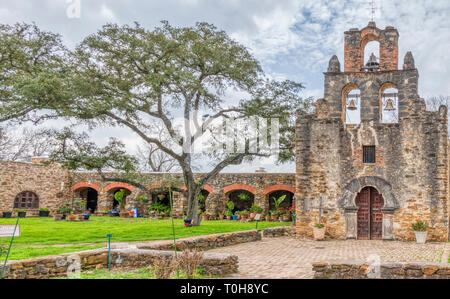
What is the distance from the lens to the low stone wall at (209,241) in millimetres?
10030

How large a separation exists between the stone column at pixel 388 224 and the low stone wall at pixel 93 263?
8479 mm

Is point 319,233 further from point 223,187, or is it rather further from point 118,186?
point 118,186

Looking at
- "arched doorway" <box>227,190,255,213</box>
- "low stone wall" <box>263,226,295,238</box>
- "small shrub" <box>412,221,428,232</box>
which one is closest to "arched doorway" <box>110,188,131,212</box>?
"arched doorway" <box>227,190,255,213</box>

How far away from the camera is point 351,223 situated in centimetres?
1472

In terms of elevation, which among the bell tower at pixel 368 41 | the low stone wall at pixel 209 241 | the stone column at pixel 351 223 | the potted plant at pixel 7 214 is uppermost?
the bell tower at pixel 368 41

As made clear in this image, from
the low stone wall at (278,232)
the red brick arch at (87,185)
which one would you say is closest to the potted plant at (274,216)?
the low stone wall at (278,232)

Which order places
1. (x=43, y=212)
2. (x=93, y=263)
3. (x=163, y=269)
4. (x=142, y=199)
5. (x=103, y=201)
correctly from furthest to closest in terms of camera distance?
(x=103, y=201)
(x=142, y=199)
(x=43, y=212)
(x=93, y=263)
(x=163, y=269)

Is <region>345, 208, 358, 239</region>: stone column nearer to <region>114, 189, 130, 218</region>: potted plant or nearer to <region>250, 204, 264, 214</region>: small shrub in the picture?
<region>250, 204, 264, 214</region>: small shrub

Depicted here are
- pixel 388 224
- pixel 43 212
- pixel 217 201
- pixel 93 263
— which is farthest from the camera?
pixel 43 212

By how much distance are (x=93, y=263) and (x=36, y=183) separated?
63.7ft

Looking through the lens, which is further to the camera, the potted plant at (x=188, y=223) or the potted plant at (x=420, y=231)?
the potted plant at (x=188, y=223)

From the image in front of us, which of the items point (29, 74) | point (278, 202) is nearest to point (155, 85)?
point (29, 74)

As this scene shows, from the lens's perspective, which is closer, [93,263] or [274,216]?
[93,263]

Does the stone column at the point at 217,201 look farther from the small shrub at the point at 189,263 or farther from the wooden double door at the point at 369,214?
the small shrub at the point at 189,263
